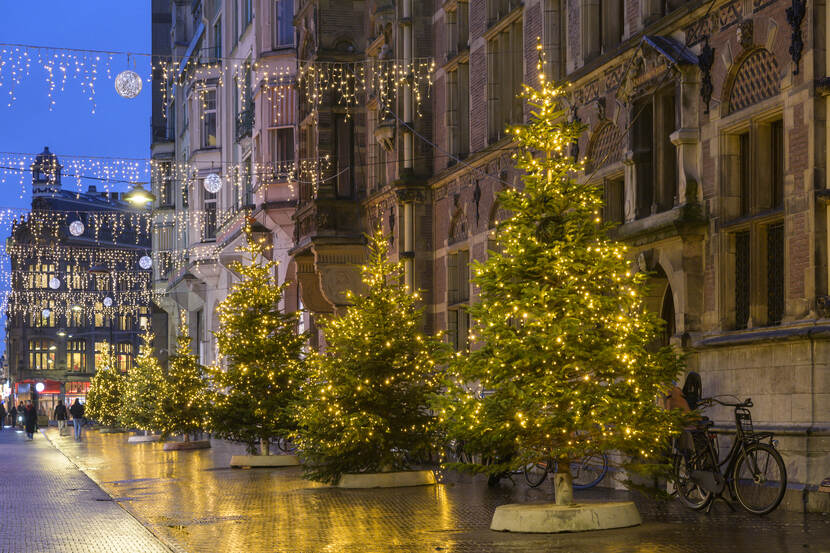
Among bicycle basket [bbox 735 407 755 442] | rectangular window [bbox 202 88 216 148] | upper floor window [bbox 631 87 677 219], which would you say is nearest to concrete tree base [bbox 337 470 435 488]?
upper floor window [bbox 631 87 677 219]

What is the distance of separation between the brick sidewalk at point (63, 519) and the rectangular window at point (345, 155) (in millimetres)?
13128

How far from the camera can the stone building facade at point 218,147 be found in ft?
143

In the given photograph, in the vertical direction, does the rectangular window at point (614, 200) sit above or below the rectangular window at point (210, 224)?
below

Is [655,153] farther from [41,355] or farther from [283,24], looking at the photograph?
[41,355]

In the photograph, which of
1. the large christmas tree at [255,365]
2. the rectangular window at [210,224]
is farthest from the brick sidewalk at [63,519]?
the rectangular window at [210,224]

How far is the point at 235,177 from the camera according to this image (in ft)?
172

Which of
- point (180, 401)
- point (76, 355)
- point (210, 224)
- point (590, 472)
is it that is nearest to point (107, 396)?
point (210, 224)

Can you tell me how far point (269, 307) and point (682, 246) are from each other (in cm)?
1381

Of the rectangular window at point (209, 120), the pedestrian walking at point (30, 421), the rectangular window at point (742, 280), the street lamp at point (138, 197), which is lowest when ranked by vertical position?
the pedestrian walking at point (30, 421)

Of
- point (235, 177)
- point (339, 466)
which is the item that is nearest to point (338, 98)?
point (235, 177)

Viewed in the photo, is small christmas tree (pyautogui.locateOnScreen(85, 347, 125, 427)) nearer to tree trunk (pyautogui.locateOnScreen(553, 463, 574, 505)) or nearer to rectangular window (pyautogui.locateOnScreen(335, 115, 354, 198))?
rectangular window (pyautogui.locateOnScreen(335, 115, 354, 198))

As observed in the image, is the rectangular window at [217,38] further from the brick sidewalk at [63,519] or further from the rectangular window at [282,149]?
the brick sidewalk at [63,519]

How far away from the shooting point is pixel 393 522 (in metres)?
16.0

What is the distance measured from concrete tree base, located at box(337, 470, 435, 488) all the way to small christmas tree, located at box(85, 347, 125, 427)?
3878cm
